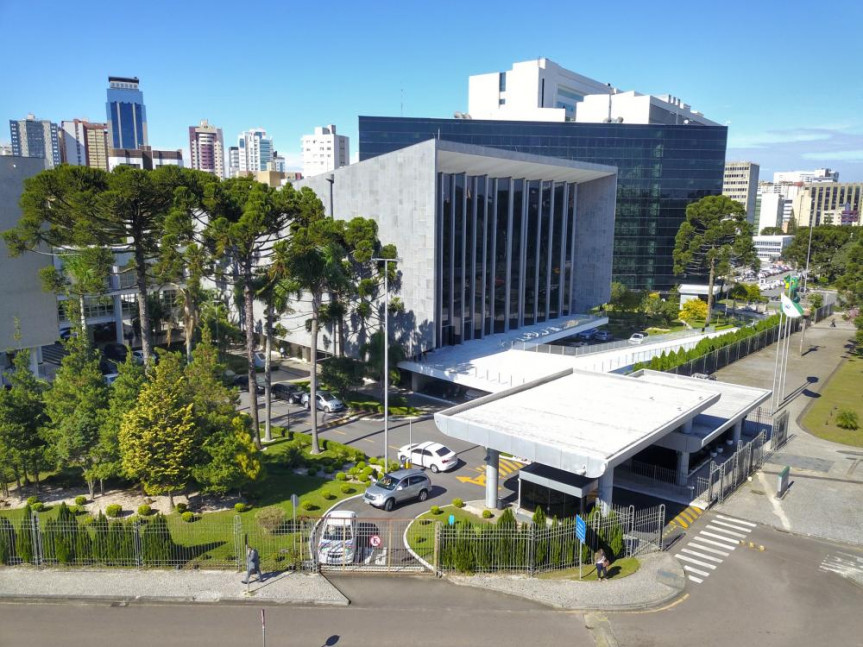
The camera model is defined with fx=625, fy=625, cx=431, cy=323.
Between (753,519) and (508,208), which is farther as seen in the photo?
(508,208)

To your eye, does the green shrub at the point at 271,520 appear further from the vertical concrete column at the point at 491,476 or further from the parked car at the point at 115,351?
the parked car at the point at 115,351

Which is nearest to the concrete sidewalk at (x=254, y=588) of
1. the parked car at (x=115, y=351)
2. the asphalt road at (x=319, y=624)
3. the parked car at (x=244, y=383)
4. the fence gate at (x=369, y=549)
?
the asphalt road at (x=319, y=624)

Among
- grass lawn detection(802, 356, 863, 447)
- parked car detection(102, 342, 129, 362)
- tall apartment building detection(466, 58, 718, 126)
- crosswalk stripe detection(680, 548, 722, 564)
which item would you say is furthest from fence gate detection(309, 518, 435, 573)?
tall apartment building detection(466, 58, 718, 126)

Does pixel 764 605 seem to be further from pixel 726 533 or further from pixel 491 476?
pixel 491 476

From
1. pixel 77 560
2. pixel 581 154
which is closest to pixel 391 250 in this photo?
pixel 77 560

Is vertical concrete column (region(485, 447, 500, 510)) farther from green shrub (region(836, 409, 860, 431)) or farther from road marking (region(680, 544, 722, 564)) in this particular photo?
green shrub (region(836, 409, 860, 431))

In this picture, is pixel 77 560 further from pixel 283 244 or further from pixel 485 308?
pixel 485 308

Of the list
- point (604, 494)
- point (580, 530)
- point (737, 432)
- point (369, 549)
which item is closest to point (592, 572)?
point (580, 530)
